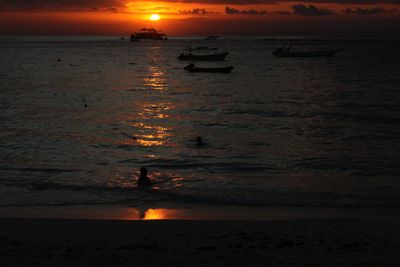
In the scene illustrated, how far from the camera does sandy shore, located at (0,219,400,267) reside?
8.88 meters

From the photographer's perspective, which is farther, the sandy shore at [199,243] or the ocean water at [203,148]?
the ocean water at [203,148]

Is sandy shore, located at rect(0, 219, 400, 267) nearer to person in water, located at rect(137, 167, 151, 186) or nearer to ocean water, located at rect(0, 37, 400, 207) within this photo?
ocean water, located at rect(0, 37, 400, 207)

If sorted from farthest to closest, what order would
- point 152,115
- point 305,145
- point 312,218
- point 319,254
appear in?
point 152,115, point 305,145, point 312,218, point 319,254

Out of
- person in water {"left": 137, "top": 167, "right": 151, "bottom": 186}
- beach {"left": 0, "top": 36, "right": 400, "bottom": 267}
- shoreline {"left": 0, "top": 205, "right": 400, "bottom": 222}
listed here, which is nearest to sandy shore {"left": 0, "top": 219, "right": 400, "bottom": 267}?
beach {"left": 0, "top": 36, "right": 400, "bottom": 267}

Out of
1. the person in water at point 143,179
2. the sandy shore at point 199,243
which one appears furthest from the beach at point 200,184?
the person in water at point 143,179

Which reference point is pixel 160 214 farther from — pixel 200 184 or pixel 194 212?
pixel 200 184

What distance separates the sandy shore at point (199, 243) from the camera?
8875 millimetres

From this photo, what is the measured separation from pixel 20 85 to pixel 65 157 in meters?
38.8

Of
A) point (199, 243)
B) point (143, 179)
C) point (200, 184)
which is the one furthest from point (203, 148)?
point (199, 243)

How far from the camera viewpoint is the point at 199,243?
32.7ft

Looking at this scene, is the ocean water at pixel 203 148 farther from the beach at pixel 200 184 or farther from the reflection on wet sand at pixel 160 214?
the reflection on wet sand at pixel 160 214

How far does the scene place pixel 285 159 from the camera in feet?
67.8

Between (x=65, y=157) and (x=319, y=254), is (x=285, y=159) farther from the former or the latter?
(x=319, y=254)

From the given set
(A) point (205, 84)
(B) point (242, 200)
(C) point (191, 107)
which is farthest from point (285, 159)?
(A) point (205, 84)
